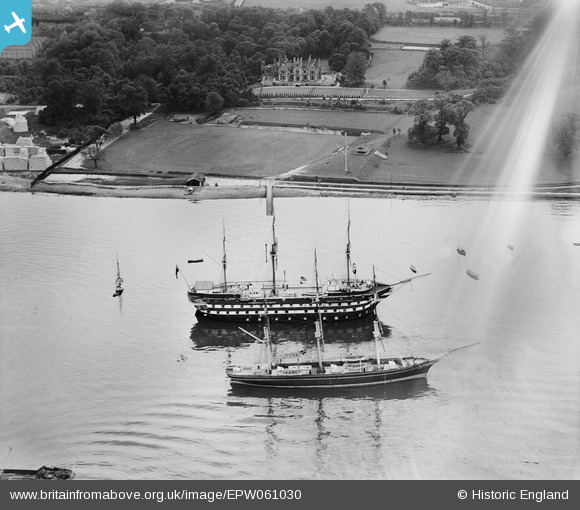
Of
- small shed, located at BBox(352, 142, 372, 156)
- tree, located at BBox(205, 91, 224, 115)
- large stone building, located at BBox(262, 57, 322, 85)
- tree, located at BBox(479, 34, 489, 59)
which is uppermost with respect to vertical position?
tree, located at BBox(479, 34, 489, 59)

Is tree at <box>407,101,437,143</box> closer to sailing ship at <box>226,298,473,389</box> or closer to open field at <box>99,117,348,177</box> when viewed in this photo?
open field at <box>99,117,348,177</box>

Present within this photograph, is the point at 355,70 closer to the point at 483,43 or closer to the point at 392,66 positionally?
the point at 392,66

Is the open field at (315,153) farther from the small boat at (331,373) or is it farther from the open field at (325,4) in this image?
the open field at (325,4)

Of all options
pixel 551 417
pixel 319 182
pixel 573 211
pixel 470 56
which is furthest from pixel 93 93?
pixel 551 417

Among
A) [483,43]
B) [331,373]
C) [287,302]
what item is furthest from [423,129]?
[331,373]

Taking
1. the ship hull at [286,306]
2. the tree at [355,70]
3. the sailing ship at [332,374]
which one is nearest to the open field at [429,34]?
the tree at [355,70]

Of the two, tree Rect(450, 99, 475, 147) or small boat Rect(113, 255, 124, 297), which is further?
tree Rect(450, 99, 475, 147)

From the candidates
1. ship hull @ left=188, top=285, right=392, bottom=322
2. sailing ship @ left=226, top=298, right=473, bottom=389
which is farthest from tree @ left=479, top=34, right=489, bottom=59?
sailing ship @ left=226, top=298, right=473, bottom=389
